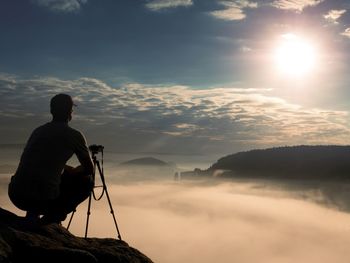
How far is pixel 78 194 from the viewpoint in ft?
28.6

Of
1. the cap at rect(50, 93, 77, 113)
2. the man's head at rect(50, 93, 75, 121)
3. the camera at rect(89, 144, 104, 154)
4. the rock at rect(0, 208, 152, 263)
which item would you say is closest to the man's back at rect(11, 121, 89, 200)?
the man's head at rect(50, 93, 75, 121)

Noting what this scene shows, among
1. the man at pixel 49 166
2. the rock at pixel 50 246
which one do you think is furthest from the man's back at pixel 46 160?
the rock at pixel 50 246

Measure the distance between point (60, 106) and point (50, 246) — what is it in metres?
2.75

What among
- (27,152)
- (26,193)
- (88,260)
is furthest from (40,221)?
(88,260)

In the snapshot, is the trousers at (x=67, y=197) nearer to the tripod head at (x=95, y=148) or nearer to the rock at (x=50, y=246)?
the rock at (x=50, y=246)

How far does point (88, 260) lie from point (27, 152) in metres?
2.61

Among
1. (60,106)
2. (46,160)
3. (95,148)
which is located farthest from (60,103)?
(95,148)

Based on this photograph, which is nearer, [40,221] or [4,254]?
[4,254]

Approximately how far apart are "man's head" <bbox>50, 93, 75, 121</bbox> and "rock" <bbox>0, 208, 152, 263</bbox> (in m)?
2.22

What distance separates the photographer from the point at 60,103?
8.34 metres

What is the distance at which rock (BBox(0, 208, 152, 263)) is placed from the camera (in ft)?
22.1

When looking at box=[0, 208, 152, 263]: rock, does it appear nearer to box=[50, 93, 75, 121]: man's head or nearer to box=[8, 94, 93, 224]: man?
box=[8, 94, 93, 224]: man

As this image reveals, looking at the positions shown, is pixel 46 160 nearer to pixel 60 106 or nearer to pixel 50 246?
pixel 60 106

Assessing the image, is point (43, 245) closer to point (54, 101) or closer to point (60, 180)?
point (60, 180)
